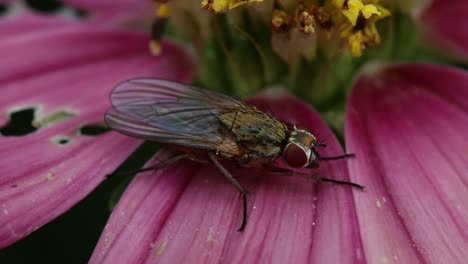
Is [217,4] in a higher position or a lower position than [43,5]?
higher

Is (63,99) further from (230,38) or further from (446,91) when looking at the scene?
(446,91)

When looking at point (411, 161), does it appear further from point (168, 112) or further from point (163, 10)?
point (163, 10)

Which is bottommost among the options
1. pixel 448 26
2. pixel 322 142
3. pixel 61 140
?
pixel 61 140

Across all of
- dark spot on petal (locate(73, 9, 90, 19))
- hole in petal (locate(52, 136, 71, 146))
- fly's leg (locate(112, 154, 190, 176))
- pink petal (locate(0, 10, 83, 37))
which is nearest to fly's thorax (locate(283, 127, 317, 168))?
fly's leg (locate(112, 154, 190, 176))

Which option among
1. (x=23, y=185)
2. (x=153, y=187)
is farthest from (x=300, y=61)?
(x=23, y=185)

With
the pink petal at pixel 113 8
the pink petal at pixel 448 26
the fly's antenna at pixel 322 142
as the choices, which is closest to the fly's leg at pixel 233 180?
the fly's antenna at pixel 322 142

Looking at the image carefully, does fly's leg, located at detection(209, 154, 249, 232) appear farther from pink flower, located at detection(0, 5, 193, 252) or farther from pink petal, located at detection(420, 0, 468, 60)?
pink petal, located at detection(420, 0, 468, 60)

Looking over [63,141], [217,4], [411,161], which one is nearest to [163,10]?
[217,4]
